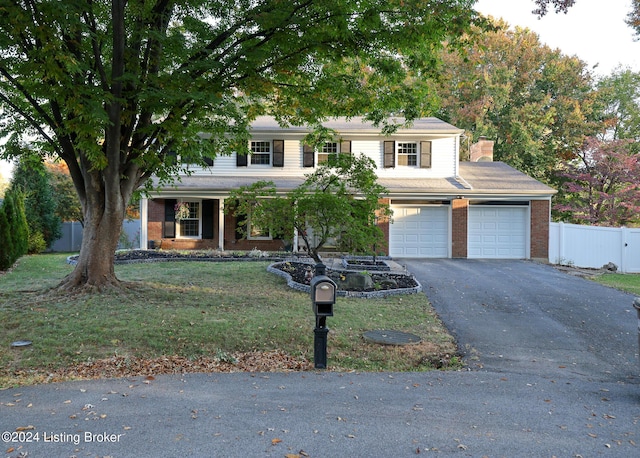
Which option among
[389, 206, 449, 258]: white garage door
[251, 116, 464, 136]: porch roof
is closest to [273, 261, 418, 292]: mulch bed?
[389, 206, 449, 258]: white garage door

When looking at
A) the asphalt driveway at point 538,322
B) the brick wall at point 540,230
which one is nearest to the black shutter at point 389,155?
the brick wall at point 540,230

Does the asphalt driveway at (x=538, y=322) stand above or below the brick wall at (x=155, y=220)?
below

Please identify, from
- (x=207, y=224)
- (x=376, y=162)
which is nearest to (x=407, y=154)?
(x=376, y=162)

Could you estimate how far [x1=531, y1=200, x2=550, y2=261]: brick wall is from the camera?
18031mm

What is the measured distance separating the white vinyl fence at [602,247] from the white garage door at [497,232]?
63.2 inches

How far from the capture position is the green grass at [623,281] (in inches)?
461

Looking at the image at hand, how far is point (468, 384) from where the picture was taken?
4.89 metres

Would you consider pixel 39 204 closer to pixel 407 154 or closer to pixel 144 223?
pixel 144 223

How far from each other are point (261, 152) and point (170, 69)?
10551 millimetres

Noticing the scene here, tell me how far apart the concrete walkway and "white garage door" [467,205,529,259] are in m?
12.3

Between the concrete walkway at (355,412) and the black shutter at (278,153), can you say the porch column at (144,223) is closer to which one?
the black shutter at (278,153)

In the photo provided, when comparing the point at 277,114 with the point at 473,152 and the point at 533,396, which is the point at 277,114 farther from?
the point at 473,152

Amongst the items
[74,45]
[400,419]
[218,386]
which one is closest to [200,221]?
[74,45]

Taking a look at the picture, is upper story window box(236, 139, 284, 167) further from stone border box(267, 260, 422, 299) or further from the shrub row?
stone border box(267, 260, 422, 299)
